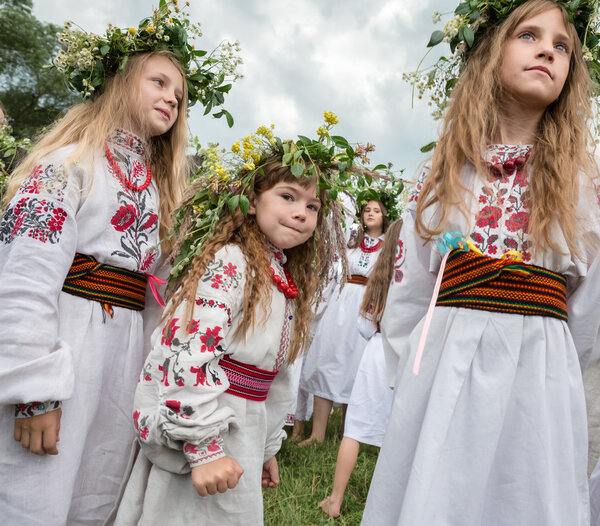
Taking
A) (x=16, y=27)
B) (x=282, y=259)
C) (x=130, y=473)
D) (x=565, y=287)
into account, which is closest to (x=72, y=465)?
(x=130, y=473)

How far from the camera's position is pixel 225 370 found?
1.87 m

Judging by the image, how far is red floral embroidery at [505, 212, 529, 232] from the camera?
5.89ft

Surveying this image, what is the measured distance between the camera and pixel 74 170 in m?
2.04

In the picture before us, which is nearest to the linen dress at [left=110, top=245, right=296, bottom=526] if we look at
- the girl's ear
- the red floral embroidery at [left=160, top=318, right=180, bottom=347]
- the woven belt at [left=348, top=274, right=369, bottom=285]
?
the red floral embroidery at [left=160, top=318, right=180, bottom=347]

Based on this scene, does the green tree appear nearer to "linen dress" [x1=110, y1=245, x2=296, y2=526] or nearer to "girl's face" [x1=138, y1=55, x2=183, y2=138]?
"girl's face" [x1=138, y1=55, x2=183, y2=138]

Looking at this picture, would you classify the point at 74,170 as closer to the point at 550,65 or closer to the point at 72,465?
the point at 72,465

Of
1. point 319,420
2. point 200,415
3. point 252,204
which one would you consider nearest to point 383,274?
point 319,420

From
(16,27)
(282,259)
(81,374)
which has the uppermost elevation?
(16,27)

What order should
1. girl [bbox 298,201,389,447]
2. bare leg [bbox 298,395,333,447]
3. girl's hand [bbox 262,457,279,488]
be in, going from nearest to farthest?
1. girl's hand [bbox 262,457,279,488]
2. bare leg [bbox 298,395,333,447]
3. girl [bbox 298,201,389,447]

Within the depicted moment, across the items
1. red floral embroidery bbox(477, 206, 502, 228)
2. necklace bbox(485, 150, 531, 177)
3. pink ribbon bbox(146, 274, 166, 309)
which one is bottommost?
pink ribbon bbox(146, 274, 166, 309)

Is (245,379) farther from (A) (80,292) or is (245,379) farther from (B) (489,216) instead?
(B) (489,216)

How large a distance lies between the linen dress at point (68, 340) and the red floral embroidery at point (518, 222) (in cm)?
139

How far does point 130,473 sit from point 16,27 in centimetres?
2452

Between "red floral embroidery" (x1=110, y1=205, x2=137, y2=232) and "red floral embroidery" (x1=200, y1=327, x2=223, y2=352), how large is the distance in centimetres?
66
